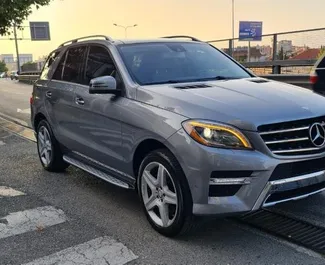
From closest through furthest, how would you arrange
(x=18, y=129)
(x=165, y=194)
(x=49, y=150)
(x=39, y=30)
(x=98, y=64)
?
(x=165, y=194), (x=98, y=64), (x=49, y=150), (x=18, y=129), (x=39, y=30)

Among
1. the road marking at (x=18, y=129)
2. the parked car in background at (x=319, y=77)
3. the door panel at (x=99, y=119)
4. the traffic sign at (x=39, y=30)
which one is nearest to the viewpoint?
the door panel at (x=99, y=119)

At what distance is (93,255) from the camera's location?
365 cm

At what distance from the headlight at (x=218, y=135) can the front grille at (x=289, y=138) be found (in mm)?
170

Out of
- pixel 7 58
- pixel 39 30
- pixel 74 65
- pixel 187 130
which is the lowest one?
pixel 7 58

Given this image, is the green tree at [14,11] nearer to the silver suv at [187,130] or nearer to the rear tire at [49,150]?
the rear tire at [49,150]

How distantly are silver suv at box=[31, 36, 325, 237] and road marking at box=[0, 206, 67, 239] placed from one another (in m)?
0.63

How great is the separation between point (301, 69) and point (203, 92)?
9232 millimetres

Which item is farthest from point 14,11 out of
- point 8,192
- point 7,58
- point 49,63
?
point 7,58

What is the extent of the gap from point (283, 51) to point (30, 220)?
1119cm

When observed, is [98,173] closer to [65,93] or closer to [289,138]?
[65,93]

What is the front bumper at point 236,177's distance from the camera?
3373 mm

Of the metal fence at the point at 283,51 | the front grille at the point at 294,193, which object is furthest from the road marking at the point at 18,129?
the metal fence at the point at 283,51

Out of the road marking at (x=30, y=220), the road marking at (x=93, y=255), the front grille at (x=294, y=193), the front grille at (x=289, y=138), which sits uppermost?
the front grille at (x=289, y=138)

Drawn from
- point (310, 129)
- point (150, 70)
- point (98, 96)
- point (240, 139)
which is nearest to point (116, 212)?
point (98, 96)
